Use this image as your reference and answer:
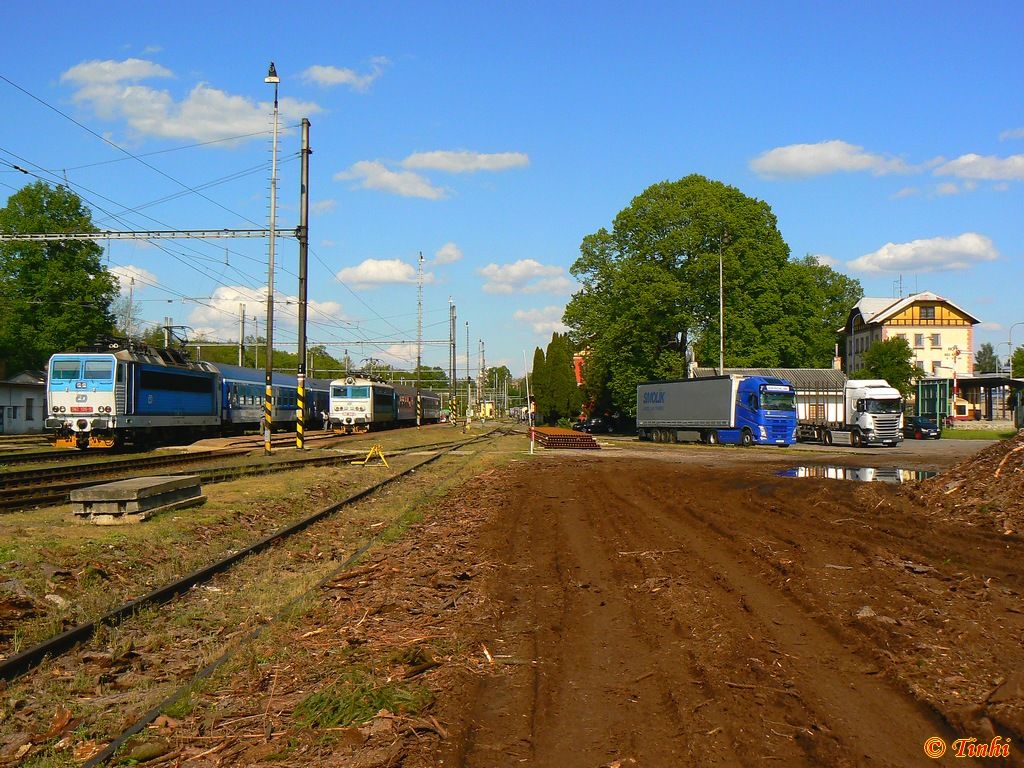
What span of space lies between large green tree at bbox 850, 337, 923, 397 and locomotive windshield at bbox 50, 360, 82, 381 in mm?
65938

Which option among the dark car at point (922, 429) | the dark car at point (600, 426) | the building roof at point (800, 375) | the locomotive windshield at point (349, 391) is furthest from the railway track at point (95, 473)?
the dark car at point (600, 426)

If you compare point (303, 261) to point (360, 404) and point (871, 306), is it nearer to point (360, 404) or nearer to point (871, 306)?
point (360, 404)

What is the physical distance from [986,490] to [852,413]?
34.3 metres

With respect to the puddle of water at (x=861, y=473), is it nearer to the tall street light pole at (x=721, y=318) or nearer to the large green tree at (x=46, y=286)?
the tall street light pole at (x=721, y=318)

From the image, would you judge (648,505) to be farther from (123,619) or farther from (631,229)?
(631,229)

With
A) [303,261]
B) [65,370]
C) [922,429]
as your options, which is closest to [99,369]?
[65,370]

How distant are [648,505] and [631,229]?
151 feet

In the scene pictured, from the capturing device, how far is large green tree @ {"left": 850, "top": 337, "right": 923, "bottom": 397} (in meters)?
73.9

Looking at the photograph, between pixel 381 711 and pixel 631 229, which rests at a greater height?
pixel 631 229

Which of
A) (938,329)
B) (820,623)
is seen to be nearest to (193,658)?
(820,623)

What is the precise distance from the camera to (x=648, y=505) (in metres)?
16.8

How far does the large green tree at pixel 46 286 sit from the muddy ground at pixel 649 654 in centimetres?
5567

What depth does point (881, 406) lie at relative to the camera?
1807 inches

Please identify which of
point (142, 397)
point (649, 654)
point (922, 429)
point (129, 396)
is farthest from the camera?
point (922, 429)
